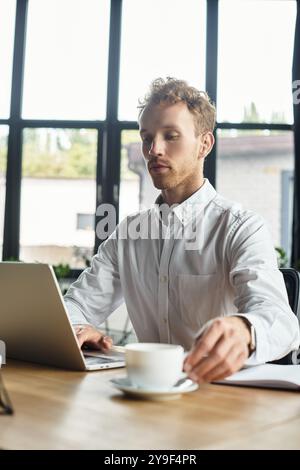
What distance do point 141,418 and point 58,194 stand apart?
4030mm

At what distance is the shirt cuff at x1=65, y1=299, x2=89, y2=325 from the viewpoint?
1508mm

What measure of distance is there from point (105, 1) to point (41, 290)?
4189 millimetres

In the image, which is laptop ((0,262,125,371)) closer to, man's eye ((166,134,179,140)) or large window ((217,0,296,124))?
man's eye ((166,134,179,140))

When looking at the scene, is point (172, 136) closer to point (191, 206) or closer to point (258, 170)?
point (191, 206)

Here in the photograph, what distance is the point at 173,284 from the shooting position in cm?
163

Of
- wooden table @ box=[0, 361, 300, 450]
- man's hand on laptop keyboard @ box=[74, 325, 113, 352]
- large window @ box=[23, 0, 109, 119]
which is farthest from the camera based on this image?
large window @ box=[23, 0, 109, 119]

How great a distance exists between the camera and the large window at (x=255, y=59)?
4.55 metres

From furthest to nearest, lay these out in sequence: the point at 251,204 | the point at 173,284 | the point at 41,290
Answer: the point at 251,204, the point at 173,284, the point at 41,290

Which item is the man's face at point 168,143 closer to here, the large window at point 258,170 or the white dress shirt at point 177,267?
the white dress shirt at point 177,267

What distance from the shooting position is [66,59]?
4.75 m

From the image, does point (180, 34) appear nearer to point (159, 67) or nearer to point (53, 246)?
point (159, 67)

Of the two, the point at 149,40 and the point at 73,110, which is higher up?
the point at 149,40

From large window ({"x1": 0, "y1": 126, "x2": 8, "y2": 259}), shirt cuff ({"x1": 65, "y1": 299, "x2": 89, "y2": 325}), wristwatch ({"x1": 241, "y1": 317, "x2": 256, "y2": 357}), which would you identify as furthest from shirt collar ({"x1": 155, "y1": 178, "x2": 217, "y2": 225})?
large window ({"x1": 0, "y1": 126, "x2": 8, "y2": 259})

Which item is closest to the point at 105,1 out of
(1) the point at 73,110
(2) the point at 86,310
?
(1) the point at 73,110
